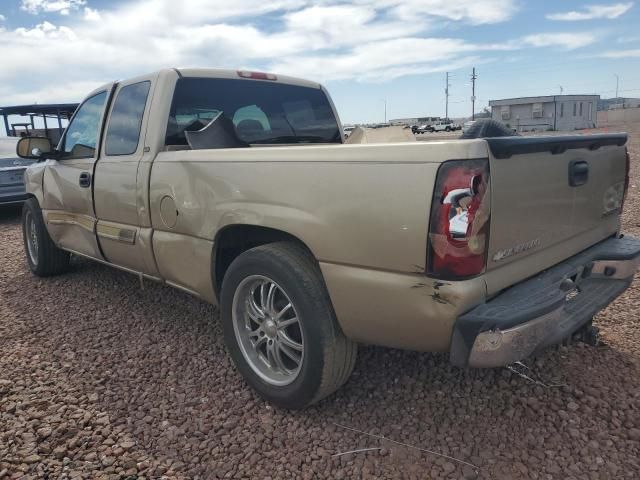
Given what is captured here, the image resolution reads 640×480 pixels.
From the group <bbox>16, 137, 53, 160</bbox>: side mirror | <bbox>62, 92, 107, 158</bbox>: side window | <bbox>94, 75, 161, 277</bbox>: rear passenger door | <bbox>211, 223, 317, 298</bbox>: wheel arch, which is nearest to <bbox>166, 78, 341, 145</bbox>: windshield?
<bbox>94, 75, 161, 277</bbox>: rear passenger door

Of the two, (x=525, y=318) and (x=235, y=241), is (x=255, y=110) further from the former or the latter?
(x=525, y=318)

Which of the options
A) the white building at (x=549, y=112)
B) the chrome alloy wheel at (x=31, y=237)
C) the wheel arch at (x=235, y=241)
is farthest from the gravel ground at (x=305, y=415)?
the white building at (x=549, y=112)

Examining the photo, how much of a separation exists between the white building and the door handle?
181 ft

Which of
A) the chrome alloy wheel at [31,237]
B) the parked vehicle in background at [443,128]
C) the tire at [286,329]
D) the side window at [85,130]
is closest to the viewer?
the tire at [286,329]

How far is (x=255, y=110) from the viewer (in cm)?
390

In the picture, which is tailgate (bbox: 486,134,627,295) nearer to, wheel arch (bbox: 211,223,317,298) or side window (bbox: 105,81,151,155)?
wheel arch (bbox: 211,223,317,298)

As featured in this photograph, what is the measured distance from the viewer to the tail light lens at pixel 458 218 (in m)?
1.98

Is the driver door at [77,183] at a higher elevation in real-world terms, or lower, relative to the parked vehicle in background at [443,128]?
lower

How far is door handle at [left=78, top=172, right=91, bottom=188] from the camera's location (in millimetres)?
4098

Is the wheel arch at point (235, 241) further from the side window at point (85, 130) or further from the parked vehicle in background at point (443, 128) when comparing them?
the parked vehicle in background at point (443, 128)

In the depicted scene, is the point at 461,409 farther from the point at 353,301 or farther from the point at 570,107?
the point at 570,107

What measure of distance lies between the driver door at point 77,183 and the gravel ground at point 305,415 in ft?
3.30

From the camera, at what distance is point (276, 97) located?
403 centimetres

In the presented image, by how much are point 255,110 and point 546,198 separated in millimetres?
2312
